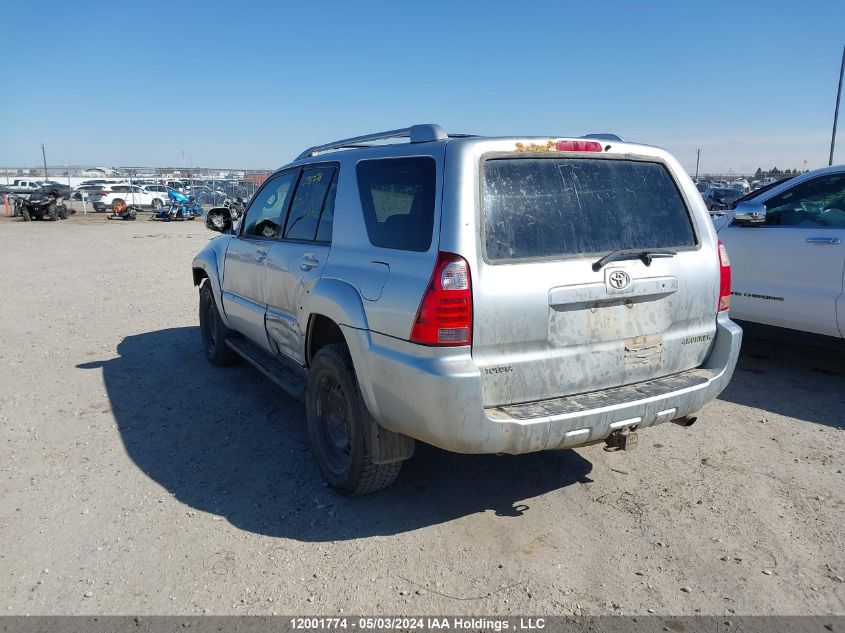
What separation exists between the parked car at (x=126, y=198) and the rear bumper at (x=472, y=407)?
34.7 m

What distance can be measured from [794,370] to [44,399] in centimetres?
666

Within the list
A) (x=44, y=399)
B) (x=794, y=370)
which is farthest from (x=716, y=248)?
(x=44, y=399)

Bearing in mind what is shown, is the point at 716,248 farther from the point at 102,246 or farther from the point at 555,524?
the point at 102,246

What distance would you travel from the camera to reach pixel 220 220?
593cm

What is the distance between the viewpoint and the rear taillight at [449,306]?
2.97 m

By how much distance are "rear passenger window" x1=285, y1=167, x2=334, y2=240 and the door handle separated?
0.52 ft

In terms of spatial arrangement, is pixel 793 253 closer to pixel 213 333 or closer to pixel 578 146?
pixel 578 146

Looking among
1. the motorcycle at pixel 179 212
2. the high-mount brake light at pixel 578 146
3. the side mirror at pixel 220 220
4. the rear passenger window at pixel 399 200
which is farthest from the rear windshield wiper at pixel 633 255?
the motorcycle at pixel 179 212

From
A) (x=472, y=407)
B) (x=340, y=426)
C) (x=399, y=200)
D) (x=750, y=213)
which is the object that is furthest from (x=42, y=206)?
(x=472, y=407)

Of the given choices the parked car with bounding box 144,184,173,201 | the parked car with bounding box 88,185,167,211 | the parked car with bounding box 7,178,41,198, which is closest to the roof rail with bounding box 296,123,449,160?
the parked car with bounding box 88,185,167,211

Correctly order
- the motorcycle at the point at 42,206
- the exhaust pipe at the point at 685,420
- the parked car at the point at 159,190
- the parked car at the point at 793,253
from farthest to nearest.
Answer: 1. the parked car at the point at 159,190
2. the motorcycle at the point at 42,206
3. the parked car at the point at 793,253
4. the exhaust pipe at the point at 685,420

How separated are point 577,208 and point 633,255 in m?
0.38

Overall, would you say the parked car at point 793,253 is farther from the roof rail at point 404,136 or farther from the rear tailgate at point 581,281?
the roof rail at point 404,136

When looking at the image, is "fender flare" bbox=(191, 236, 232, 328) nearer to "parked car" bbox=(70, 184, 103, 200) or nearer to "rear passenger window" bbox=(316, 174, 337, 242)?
"rear passenger window" bbox=(316, 174, 337, 242)
